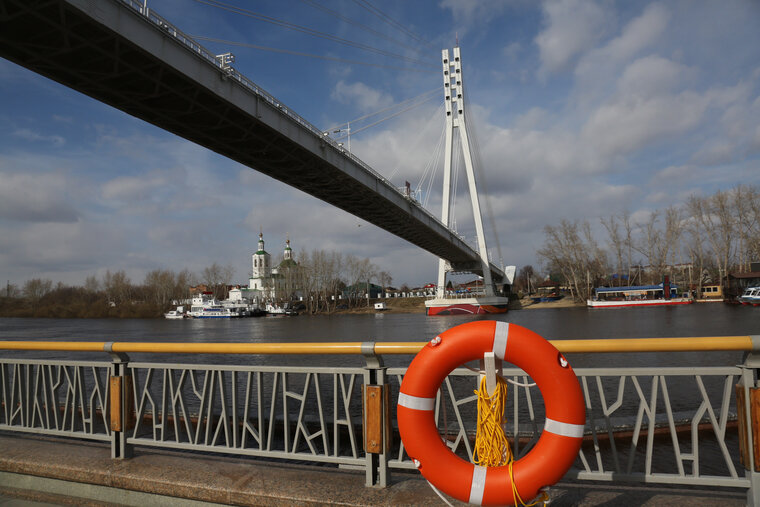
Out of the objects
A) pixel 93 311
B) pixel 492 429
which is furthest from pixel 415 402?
pixel 93 311

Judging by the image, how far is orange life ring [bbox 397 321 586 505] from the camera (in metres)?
1.75

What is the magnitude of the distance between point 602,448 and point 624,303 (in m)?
47.3

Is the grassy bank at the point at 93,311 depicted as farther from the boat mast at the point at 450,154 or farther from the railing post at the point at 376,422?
the railing post at the point at 376,422

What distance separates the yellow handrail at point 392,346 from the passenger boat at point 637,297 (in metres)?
50.2

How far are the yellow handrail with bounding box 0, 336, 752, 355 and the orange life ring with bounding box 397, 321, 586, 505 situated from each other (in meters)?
0.18

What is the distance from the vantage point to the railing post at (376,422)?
2195mm

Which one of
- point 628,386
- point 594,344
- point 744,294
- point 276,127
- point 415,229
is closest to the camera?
point 594,344

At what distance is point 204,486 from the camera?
7.64ft

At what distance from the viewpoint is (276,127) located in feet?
55.9

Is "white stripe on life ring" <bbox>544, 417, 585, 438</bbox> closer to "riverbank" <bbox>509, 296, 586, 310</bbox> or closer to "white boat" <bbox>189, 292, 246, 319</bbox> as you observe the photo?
"riverbank" <bbox>509, 296, 586, 310</bbox>

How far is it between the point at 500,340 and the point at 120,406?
7.32ft

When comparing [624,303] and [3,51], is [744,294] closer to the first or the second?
[624,303]

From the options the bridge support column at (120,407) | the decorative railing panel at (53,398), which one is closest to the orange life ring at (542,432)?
the bridge support column at (120,407)

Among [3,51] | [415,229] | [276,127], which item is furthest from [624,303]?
[3,51]
